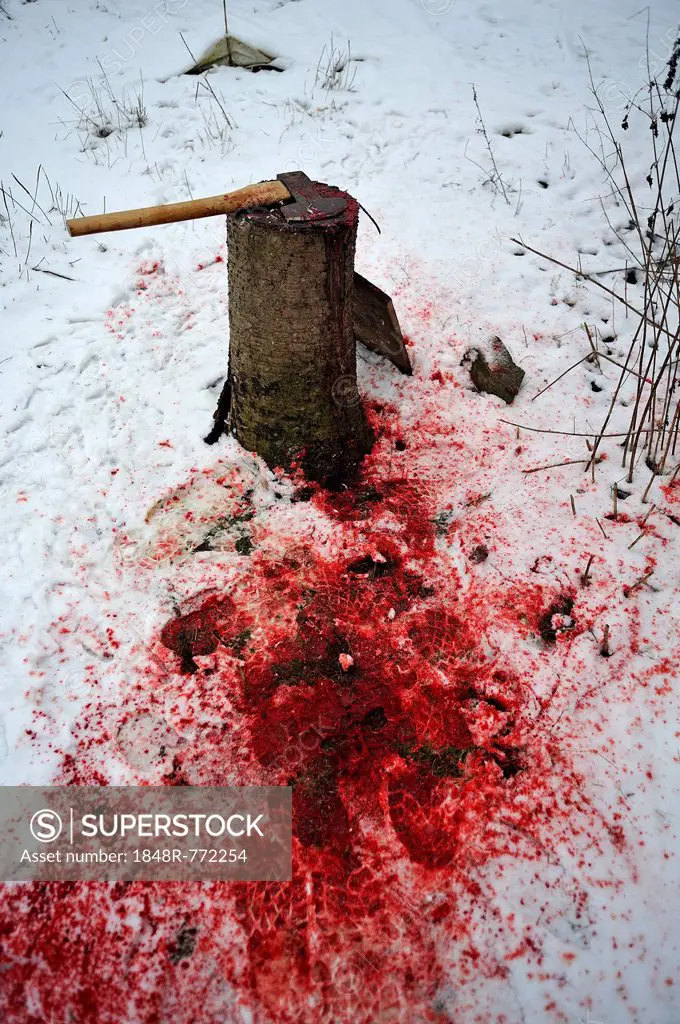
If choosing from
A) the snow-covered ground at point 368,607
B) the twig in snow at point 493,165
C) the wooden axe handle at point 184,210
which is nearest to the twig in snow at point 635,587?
the snow-covered ground at point 368,607

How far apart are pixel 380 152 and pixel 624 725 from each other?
4.05 meters

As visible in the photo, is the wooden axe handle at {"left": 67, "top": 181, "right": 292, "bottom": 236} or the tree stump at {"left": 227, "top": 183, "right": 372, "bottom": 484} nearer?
the wooden axe handle at {"left": 67, "top": 181, "right": 292, "bottom": 236}

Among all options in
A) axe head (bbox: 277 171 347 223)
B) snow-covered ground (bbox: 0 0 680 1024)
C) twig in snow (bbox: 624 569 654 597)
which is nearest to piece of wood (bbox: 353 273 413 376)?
snow-covered ground (bbox: 0 0 680 1024)

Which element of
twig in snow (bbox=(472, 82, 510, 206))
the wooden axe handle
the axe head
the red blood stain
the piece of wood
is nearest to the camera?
the red blood stain

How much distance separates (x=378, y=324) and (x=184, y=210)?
1280 millimetres

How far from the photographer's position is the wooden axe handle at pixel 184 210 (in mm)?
2062

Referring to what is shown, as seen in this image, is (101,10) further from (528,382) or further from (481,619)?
(481,619)

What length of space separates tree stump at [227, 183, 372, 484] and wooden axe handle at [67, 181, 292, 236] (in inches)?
1.9

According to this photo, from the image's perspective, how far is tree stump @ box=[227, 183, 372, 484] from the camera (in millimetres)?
2277

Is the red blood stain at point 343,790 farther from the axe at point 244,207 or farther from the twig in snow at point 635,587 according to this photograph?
the axe at point 244,207

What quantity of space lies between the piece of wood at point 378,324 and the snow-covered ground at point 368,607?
0.37ft

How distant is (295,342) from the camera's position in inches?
98.6

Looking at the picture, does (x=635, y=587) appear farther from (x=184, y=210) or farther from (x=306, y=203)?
(x=184, y=210)

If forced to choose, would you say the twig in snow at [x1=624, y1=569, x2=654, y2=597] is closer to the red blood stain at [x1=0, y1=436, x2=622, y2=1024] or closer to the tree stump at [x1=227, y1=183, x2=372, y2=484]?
the red blood stain at [x1=0, y1=436, x2=622, y2=1024]
